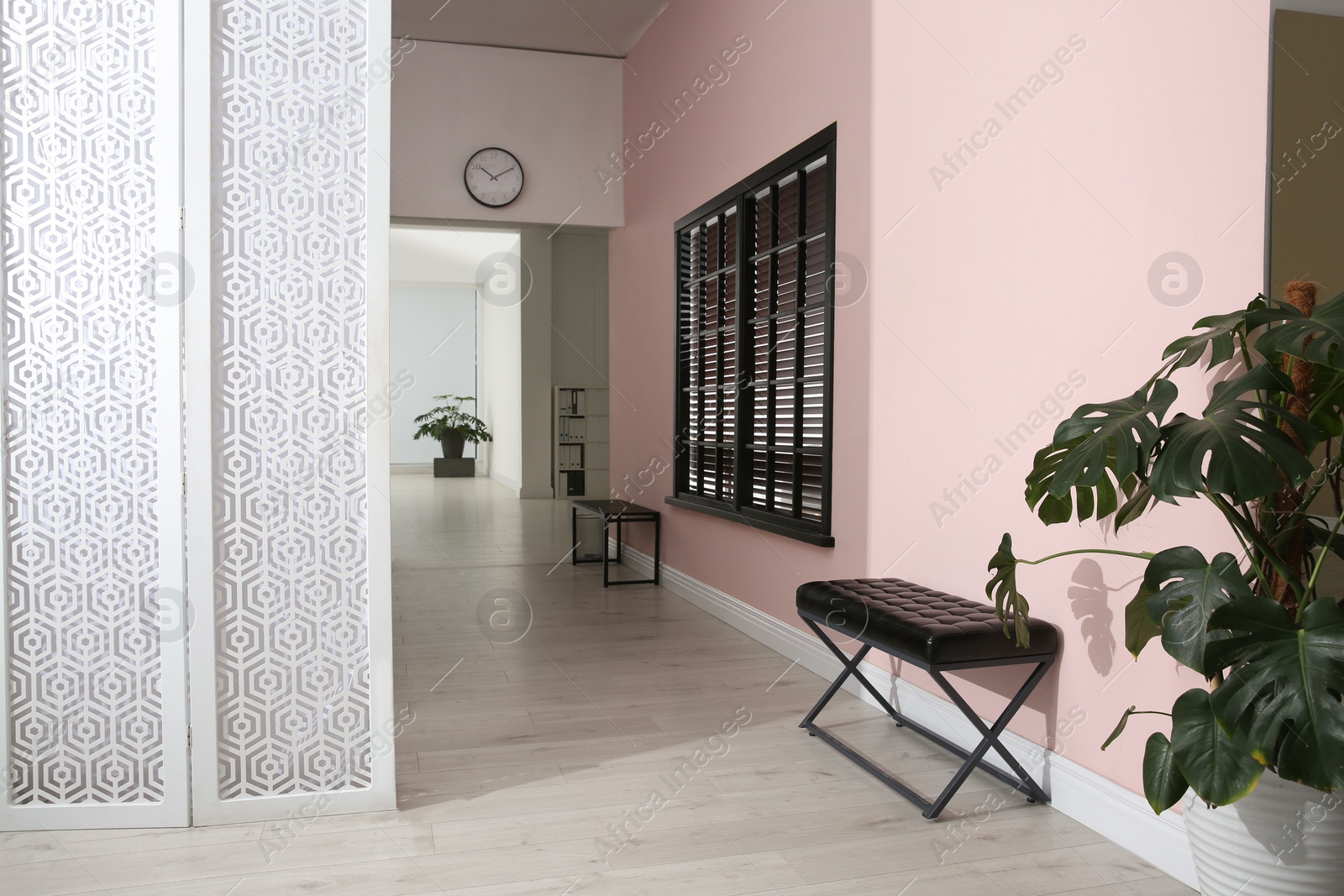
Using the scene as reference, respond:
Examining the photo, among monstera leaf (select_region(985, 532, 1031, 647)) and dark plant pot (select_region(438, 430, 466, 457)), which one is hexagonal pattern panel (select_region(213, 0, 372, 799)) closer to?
monstera leaf (select_region(985, 532, 1031, 647))

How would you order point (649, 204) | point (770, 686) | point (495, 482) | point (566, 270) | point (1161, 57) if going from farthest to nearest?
point (495, 482) < point (566, 270) < point (649, 204) < point (770, 686) < point (1161, 57)

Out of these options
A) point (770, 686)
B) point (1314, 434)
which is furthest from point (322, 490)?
point (1314, 434)

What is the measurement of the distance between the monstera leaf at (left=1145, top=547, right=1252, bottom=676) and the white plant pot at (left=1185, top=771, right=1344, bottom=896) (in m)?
0.31

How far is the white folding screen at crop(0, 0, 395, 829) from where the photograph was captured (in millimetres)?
2455

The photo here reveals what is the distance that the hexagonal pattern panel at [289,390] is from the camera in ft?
8.27

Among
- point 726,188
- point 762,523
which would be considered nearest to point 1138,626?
point 762,523

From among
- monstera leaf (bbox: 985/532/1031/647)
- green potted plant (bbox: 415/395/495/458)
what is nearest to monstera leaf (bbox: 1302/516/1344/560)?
monstera leaf (bbox: 985/532/1031/647)

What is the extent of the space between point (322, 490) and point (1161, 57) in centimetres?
233

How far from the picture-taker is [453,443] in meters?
15.0

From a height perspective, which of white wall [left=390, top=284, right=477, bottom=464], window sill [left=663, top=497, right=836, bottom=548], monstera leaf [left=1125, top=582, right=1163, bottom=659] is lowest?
window sill [left=663, top=497, right=836, bottom=548]

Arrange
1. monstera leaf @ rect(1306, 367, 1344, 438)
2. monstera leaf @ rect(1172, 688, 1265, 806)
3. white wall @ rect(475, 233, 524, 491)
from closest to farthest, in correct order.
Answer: monstera leaf @ rect(1172, 688, 1265, 806) < monstera leaf @ rect(1306, 367, 1344, 438) < white wall @ rect(475, 233, 524, 491)

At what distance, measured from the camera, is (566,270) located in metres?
11.5

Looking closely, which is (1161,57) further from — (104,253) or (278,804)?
(278,804)

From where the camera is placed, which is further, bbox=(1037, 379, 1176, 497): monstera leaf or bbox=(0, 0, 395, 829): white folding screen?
bbox=(0, 0, 395, 829): white folding screen
